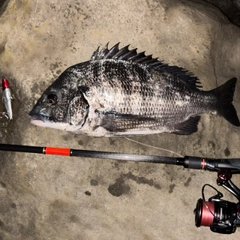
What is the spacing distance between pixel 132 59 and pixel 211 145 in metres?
1.30

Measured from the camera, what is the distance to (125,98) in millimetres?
3184

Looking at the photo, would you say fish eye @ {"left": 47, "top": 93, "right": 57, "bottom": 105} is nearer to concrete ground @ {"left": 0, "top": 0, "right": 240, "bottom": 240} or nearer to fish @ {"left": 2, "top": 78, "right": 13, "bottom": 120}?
concrete ground @ {"left": 0, "top": 0, "right": 240, "bottom": 240}

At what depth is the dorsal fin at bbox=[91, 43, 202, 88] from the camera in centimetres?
326

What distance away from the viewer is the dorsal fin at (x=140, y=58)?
326cm

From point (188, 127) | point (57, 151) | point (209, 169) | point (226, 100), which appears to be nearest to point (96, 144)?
point (57, 151)

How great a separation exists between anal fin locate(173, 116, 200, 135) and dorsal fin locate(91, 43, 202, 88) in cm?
36

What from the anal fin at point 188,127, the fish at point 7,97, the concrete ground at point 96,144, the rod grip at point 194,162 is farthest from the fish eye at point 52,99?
the rod grip at point 194,162

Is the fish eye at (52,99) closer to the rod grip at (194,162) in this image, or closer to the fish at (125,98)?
the fish at (125,98)

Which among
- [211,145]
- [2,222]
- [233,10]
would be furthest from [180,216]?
[233,10]

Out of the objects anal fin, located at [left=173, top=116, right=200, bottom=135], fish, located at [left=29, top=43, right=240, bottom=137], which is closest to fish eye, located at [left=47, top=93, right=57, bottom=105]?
fish, located at [left=29, top=43, right=240, bottom=137]

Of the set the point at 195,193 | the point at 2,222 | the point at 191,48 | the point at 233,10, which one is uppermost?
the point at 233,10

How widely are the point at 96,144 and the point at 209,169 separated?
47.6 inches

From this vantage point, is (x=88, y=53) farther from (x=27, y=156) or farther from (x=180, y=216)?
(x=180, y=216)

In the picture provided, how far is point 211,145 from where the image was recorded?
3.62 m
